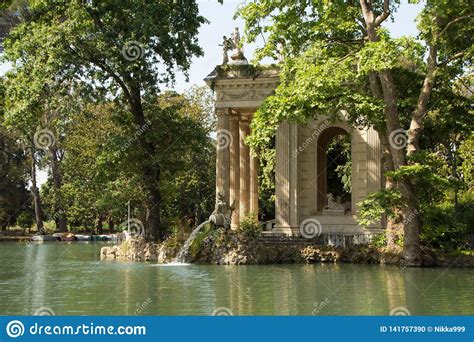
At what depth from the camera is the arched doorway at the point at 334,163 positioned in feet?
131

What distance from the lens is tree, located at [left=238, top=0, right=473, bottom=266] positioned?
25359 millimetres

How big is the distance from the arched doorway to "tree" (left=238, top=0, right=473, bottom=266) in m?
10.5

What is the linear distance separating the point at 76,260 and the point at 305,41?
15.0 m

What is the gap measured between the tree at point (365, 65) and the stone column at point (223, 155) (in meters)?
6.89

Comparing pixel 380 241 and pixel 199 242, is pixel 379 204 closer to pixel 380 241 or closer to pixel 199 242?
pixel 380 241

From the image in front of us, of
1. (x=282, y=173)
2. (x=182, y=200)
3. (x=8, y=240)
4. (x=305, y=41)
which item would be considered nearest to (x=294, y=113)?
(x=305, y=41)

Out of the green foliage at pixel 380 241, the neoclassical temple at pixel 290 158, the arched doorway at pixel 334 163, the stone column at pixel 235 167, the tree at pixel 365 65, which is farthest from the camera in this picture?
the arched doorway at pixel 334 163

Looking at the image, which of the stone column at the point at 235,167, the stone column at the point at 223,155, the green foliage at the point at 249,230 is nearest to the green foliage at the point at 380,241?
the green foliage at the point at 249,230

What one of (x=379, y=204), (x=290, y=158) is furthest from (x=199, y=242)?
(x=379, y=204)

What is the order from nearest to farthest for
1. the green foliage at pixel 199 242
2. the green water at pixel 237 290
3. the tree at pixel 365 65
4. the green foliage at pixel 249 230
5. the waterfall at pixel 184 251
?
the green water at pixel 237 290
the tree at pixel 365 65
the green foliage at pixel 199 242
the green foliage at pixel 249 230
the waterfall at pixel 184 251

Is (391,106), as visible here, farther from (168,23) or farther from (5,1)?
(5,1)

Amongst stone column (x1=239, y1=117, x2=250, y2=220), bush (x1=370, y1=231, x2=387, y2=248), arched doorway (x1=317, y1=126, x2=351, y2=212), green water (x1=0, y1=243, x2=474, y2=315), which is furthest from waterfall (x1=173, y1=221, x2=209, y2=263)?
arched doorway (x1=317, y1=126, x2=351, y2=212)

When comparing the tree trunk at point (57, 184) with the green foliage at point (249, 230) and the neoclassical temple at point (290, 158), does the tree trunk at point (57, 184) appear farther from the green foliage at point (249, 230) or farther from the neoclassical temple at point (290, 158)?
the green foliage at point (249, 230)

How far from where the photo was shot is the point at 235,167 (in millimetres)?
37531
